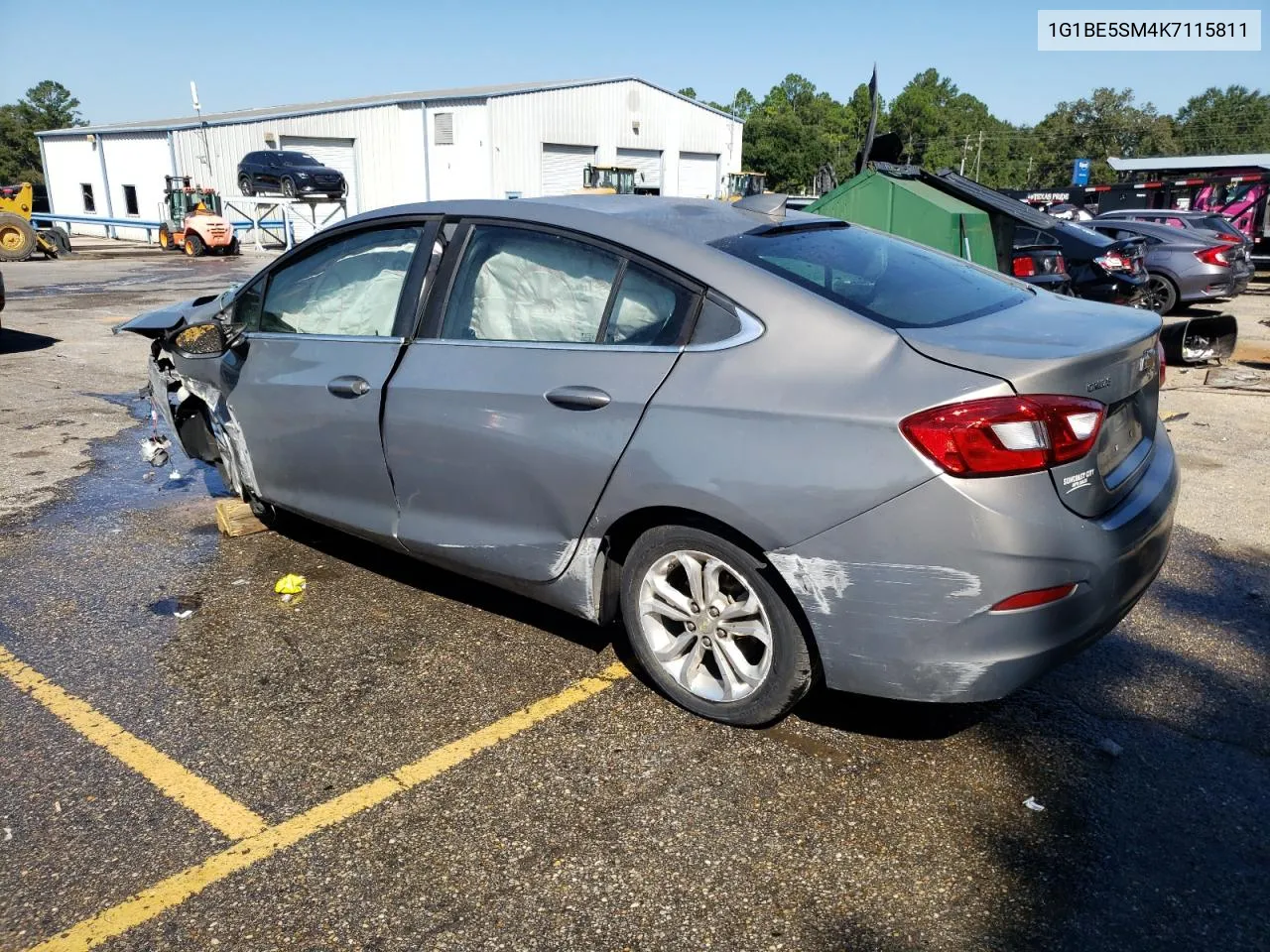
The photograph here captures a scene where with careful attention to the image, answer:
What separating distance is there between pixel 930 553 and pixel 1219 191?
22.8 meters

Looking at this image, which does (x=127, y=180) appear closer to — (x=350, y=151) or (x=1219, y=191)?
(x=350, y=151)

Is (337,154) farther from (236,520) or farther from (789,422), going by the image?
(789,422)

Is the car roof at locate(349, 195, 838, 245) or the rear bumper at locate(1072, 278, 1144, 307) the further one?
the rear bumper at locate(1072, 278, 1144, 307)

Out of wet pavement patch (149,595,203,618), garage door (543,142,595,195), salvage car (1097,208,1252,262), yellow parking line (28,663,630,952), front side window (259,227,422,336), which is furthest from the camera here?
garage door (543,142,595,195)

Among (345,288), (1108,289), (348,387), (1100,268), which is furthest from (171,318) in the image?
(1108,289)

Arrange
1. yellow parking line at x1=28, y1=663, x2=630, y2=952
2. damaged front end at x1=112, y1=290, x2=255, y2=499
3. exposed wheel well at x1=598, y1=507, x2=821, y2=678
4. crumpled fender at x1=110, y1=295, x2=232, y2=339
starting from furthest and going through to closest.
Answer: crumpled fender at x1=110, y1=295, x2=232, y2=339 → damaged front end at x1=112, y1=290, x2=255, y2=499 → exposed wheel well at x1=598, y1=507, x2=821, y2=678 → yellow parking line at x1=28, y1=663, x2=630, y2=952

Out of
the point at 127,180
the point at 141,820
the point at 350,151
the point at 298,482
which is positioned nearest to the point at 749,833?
the point at 141,820

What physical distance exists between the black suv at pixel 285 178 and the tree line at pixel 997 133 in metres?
69.1

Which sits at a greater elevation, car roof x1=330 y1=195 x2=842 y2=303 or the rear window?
car roof x1=330 y1=195 x2=842 y2=303

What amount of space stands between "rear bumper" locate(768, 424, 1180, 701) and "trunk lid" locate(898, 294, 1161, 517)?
0.10 m

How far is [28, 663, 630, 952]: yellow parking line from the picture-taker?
7.55 feet

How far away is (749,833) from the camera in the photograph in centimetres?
263

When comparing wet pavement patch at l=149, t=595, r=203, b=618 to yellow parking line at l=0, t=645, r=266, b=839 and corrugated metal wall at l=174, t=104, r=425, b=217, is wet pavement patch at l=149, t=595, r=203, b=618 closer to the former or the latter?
yellow parking line at l=0, t=645, r=266, b=839

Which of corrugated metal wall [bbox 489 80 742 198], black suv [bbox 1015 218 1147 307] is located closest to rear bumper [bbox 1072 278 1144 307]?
black suv [bbox 1015 218 1147 307]
